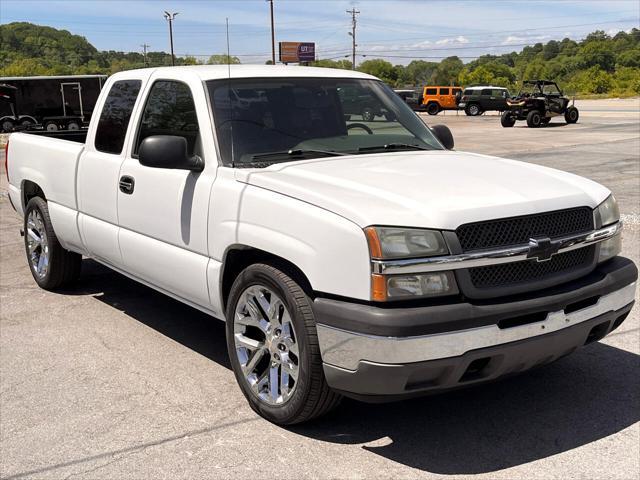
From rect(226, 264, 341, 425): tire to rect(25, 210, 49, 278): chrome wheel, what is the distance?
9.98ft

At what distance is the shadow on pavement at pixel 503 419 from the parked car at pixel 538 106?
30.6m

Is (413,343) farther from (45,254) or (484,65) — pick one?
(484,65)

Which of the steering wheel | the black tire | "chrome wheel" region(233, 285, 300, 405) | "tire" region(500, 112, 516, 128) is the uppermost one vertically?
the steering wheel

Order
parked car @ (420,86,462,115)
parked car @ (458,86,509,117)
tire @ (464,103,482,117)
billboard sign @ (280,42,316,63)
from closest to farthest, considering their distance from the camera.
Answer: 1. parked car @ (458,86,509,117)
2. tire @ (464,103,482,117)
3. parked car @ (420,86,462,115)
4. billboard sign @ (280,42,316,63)

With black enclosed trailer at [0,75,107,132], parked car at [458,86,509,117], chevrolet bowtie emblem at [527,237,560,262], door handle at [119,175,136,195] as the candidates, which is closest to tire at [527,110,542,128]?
parked car at [458,86,509,117]

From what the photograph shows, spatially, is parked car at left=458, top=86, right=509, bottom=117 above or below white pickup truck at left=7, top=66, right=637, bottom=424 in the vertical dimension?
below

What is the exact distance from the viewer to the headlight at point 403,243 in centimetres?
305

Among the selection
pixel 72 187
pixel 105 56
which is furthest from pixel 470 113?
pixel 105 56

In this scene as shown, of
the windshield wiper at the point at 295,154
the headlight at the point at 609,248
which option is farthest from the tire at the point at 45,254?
the headlight at the point at 609,248

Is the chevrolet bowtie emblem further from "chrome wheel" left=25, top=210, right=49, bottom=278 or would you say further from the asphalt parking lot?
"chrome wheel" left=25, top=210, right=49, bottom=278

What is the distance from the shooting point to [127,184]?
4.79 metres

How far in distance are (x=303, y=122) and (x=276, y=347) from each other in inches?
59.4

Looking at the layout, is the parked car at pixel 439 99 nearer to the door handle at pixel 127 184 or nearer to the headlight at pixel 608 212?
the door handle at pixel 127 184

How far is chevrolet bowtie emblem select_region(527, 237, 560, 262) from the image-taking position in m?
3.25
